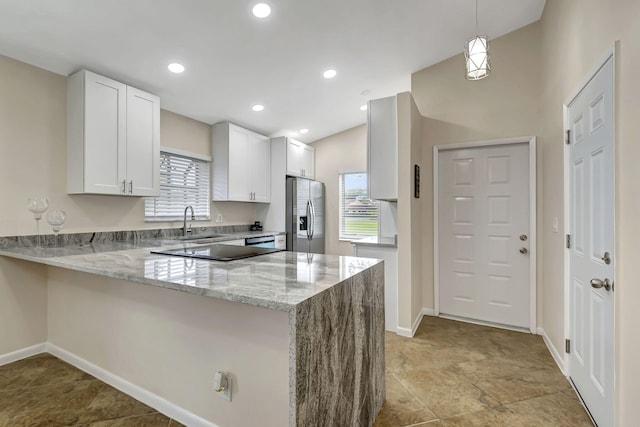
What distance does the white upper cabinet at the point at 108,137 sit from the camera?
2734mm

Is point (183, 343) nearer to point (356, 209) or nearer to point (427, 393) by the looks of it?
point (427, 393)

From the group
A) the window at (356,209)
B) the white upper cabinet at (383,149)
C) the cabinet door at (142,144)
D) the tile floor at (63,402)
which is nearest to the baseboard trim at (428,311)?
the white upper cabinet at (383,149)

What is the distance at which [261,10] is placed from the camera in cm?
245

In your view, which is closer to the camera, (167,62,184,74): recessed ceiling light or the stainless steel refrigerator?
(167,62,184,74): recessed ceiling light

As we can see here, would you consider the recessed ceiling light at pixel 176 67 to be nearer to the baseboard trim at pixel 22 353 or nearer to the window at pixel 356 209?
the baseboard trim at pixel 22 353

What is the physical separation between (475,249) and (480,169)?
911 millimetres

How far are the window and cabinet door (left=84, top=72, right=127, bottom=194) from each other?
3539 millimetres

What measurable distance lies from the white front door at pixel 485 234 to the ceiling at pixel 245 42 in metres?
1.30

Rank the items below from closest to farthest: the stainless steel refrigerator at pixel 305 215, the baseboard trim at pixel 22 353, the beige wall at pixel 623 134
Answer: the beige wall at pixel 623 134, the baseboard trim at pixel 22 353, the stainless steel refrigerator at pixel 305 215

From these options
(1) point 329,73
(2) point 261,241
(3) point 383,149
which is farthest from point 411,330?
(1) point 329,73

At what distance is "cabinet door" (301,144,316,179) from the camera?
5469mm

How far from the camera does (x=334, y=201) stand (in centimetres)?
570

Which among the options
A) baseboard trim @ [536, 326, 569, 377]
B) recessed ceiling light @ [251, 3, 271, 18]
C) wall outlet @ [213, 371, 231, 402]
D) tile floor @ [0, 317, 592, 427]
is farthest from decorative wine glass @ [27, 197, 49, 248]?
baseboard trim @ [536, 326, 569, 377]

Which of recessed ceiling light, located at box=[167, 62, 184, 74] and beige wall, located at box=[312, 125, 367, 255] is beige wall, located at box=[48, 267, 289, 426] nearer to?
recessed ceiling light, located at box=[167, 62, 184, 74]
